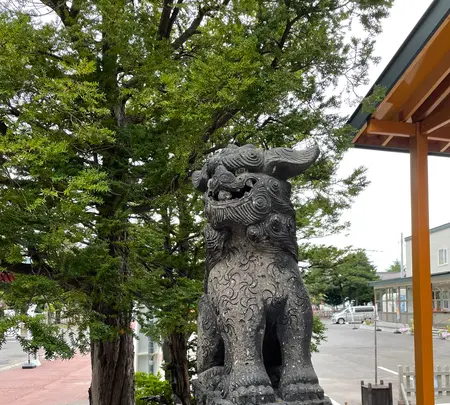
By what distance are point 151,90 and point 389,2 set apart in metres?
2.36

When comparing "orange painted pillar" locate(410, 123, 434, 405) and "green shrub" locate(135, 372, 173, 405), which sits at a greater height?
"orange painted pillar" locate(410, 123, 434, 405)

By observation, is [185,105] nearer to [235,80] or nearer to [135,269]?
[235,80]

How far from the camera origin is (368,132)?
6.52 meters

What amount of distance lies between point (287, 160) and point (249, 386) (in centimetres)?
114

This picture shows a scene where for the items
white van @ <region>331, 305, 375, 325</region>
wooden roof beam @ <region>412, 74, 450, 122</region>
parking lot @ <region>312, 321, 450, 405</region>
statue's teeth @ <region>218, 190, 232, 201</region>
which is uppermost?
wooden roof beam @ <region>412, 74, 450, 122</region>

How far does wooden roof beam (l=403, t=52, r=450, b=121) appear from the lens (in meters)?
5.21

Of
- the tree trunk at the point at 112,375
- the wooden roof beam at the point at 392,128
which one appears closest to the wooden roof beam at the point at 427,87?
the wooden roof beam at the point at 392,128

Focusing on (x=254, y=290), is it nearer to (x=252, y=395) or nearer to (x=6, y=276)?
(x=252, y=395)

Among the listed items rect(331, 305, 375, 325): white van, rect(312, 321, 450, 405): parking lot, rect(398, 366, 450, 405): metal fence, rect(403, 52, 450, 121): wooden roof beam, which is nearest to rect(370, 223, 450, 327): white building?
rect(312, 321, 450, 405): parking lot

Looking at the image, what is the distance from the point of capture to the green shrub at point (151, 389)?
7.01 metres

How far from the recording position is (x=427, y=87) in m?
5.68

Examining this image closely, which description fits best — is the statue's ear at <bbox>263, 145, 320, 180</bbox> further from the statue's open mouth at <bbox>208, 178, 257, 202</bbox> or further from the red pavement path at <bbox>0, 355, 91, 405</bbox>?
the red pavement path at <bbox>0, 355, 91, 405</bbox>

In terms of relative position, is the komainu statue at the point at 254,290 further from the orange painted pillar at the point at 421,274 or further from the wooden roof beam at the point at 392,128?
the wooden roof beam at the point at 392,128

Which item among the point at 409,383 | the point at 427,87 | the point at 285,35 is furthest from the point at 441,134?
the point at 285,35
